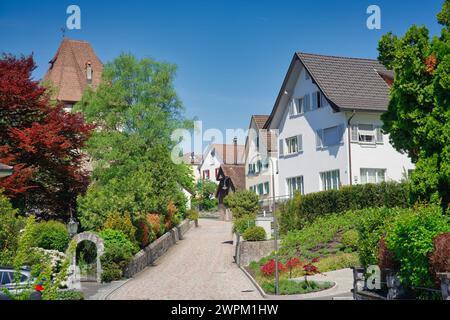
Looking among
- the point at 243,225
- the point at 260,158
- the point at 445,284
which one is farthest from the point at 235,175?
the point at 445,284

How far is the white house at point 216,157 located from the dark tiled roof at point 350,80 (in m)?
37.6

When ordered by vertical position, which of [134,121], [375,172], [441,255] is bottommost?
[441,255]

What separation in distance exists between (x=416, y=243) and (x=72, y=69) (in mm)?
57069

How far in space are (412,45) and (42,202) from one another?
68.2ft

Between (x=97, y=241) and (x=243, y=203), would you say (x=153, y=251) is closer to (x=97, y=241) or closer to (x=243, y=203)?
(x=97, y=241)

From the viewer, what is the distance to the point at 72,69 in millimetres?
65375

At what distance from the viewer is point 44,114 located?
1261 inches

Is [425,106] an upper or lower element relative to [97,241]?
upper

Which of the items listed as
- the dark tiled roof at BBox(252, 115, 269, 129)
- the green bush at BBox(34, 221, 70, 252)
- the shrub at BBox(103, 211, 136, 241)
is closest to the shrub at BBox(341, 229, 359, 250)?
the shrub at BBox(103, 211, 136, 241)

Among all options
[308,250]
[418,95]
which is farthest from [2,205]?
[418,95]

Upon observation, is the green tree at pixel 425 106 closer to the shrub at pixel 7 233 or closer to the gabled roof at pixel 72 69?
the shrub at pixel 7 233

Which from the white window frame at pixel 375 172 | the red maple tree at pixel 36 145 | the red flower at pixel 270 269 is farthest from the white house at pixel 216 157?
the red flower at pixel 270 269
